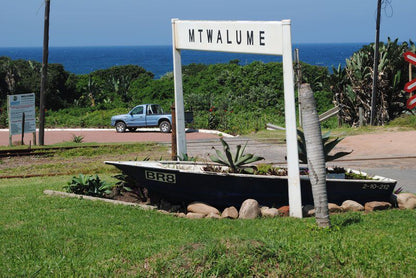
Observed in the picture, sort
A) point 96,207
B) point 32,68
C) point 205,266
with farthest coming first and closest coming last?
point 32,68 → point 96,207 → point 205,266

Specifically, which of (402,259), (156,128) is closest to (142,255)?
(402,259)

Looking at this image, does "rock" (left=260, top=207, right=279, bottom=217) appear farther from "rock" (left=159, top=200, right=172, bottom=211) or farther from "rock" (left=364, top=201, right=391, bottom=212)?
"rock" (left=159, top=200, right=172, bottom=211)

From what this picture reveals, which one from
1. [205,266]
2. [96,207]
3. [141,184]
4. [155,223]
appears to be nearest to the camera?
[205,266]

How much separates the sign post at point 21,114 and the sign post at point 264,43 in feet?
39.5

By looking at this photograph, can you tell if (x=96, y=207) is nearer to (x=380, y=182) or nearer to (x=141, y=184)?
(x=141, y=184)

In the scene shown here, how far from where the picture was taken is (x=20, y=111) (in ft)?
71.9

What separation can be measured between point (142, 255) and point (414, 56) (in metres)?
8.17

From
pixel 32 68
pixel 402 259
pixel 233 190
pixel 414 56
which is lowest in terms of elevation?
pixel 402 259

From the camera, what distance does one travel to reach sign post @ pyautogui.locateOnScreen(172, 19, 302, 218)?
367 inches

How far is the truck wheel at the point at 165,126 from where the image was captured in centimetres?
3008

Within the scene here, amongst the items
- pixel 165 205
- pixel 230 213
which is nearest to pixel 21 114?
pixel 165 205

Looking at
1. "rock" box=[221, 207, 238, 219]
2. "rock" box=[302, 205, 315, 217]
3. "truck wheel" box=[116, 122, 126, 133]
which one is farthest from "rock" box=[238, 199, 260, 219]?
"truck wheel" box=[116, 122, 126, 133]

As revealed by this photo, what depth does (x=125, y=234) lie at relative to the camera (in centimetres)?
811

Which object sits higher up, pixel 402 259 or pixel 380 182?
pixel 380 182
